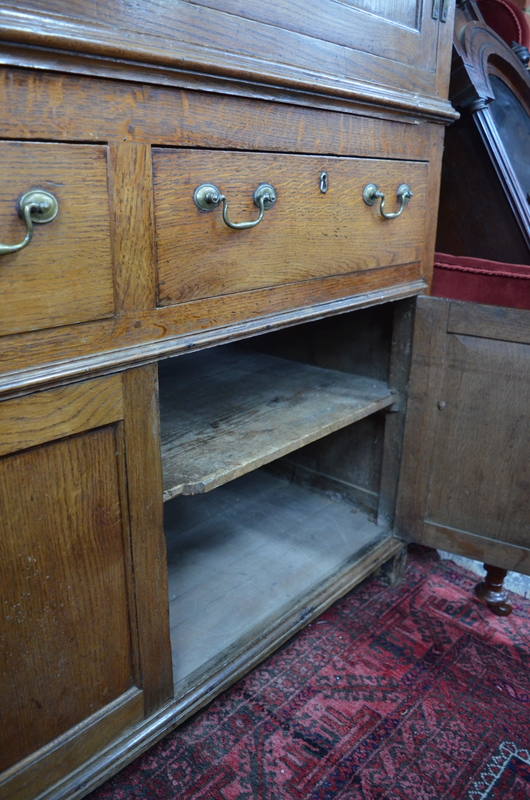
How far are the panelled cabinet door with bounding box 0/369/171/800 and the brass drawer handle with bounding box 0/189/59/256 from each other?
0.53ft

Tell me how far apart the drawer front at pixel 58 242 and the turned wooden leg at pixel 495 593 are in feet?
3.52

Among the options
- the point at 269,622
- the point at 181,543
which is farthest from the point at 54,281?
the point at 181,543

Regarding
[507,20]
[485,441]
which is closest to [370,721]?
[485,441]

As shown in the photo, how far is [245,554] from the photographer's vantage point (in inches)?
53.7

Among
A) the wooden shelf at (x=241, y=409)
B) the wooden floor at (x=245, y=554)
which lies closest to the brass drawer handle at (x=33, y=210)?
the wooden shelf at (x=241, y=409)

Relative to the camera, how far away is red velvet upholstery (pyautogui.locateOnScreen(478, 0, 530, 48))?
163cm

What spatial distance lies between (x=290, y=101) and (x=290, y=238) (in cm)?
18

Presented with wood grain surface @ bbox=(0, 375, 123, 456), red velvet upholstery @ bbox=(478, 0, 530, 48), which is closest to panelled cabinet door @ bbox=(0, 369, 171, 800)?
wood grain surface @ bbox=(0, 375, 123, 456)

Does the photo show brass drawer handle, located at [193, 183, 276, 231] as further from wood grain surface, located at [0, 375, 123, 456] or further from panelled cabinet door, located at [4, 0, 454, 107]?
wood grain surface, located at [0, 375, 123, 456]

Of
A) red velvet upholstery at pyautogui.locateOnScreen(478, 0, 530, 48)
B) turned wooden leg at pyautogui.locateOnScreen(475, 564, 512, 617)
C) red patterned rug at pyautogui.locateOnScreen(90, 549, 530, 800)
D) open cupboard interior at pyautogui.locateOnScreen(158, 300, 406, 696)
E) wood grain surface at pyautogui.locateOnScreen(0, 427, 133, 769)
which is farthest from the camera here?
red velvet upholstery at pyautogui.locateOnScreen(478, 0, 530, 48)

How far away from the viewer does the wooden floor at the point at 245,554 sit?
1120mm

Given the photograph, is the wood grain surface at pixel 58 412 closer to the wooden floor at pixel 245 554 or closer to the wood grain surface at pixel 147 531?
the wood grain surface at pixel 147 531

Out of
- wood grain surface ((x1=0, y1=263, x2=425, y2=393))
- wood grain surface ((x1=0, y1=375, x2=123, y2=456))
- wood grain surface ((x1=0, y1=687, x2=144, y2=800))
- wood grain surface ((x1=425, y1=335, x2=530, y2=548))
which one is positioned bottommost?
wood grain surface ((x1=0, y1=687, x2=144, y2=800))

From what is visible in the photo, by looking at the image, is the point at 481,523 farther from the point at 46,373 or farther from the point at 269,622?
the point at 46,373
